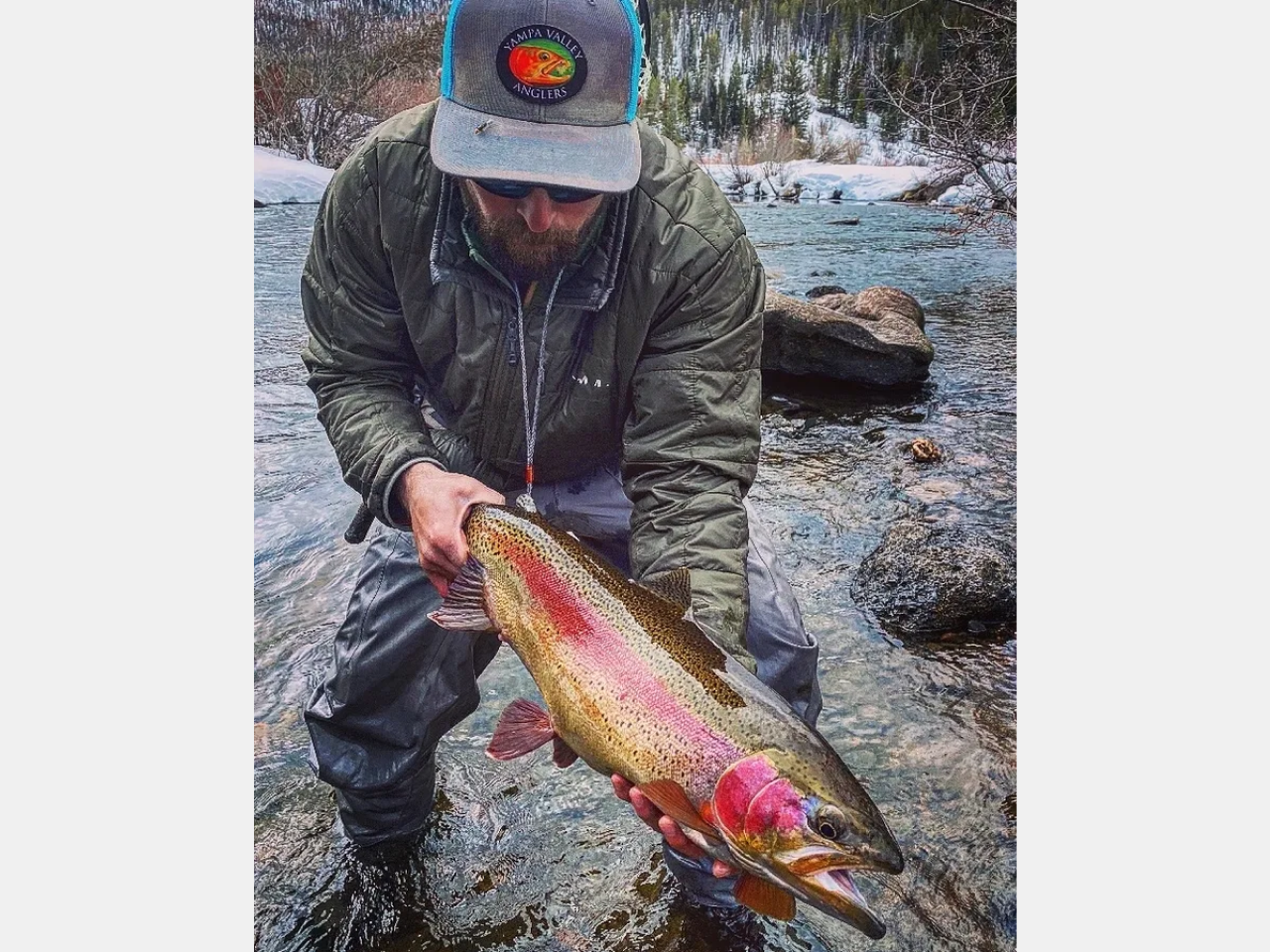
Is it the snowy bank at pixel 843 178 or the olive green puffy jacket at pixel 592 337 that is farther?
the snowy bank at pixel 843 178

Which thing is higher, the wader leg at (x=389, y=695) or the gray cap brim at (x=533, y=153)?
the gray cap brim at (x=533, y=153)

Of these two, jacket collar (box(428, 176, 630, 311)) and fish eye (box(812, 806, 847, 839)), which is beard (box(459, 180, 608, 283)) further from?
fish eye (box(812, 806, 847, 839))

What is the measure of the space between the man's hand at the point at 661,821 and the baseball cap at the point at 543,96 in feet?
3.83

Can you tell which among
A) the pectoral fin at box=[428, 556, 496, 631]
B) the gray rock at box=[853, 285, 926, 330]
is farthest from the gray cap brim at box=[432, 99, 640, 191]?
the gray rock at box=[853, 285, 926, 330]

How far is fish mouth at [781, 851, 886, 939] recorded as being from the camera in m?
1.78

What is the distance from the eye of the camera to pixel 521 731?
7.56ft

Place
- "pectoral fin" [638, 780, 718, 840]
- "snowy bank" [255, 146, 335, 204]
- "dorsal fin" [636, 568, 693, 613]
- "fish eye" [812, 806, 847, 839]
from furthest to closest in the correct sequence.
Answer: "snowy bank" [255, 146, 335, 204], "dorsal fin" [636, 568, 693, 613], "pectoral fin" [638, 780, 718, 840], "fish eye" [812, 806, 847, 839]

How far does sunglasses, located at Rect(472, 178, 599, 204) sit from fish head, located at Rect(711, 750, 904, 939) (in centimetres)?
118

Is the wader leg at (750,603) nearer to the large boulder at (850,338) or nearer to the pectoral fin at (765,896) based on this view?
the pectoral fin at (765,896)

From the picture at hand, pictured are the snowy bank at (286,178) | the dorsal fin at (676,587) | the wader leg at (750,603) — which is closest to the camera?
the dorsal fin at (676,587)

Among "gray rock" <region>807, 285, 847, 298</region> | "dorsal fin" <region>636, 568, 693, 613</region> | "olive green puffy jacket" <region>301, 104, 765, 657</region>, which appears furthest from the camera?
"gray rock" <region>807, 285, 847, 298</region>

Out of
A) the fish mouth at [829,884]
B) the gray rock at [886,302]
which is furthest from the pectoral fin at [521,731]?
the gray rock at [886,302]

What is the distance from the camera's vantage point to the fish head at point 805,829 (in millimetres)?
1781

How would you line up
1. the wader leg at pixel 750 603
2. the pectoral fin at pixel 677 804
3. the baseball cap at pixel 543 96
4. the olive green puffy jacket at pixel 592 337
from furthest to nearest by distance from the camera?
1. the wader leg at pixel 750 603
2. the olive green puffy jacket at pixel 592 337
3. the baseball cap at pixel 543 96
4. the pectoral fin at pixel 677 804
